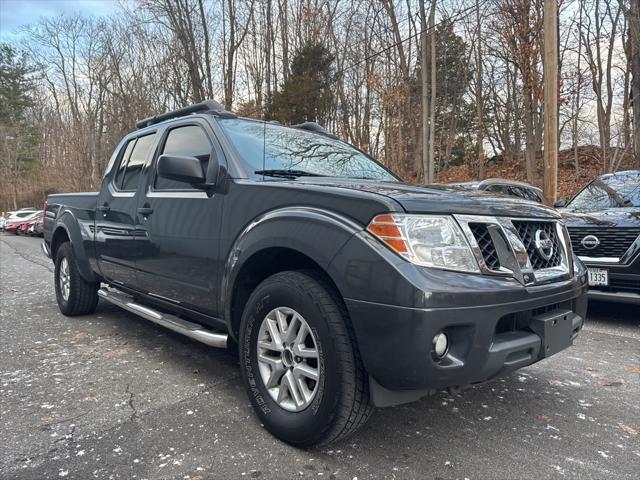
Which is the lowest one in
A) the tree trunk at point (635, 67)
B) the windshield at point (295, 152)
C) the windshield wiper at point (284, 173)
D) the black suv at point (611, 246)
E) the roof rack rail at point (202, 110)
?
the black suv at point (611, 246)

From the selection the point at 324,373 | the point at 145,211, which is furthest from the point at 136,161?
the point at 324,373

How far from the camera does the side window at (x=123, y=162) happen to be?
176 inches

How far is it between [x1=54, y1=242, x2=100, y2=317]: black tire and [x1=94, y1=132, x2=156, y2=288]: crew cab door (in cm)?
75

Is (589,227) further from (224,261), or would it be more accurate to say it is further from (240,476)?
(240,476)

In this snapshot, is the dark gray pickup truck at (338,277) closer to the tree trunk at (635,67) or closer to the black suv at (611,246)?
the black suv at (611,246)

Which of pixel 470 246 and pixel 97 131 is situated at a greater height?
pixel 97 131

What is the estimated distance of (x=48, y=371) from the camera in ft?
11.8

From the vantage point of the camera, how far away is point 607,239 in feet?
15.8

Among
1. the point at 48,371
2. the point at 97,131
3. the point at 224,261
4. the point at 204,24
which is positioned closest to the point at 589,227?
the point at 224,261

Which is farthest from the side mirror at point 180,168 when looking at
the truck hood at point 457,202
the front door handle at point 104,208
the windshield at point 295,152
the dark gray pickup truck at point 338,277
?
the front door handle at point 104,208

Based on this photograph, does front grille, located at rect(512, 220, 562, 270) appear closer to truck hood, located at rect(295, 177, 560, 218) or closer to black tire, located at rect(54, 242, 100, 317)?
truck hood, located at rect(295, 177, 560, 218)

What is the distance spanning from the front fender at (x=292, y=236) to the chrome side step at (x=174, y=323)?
0.17 meters

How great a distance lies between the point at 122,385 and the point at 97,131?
120 ft

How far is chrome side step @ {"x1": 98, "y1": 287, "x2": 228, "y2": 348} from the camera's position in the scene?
116 inches
